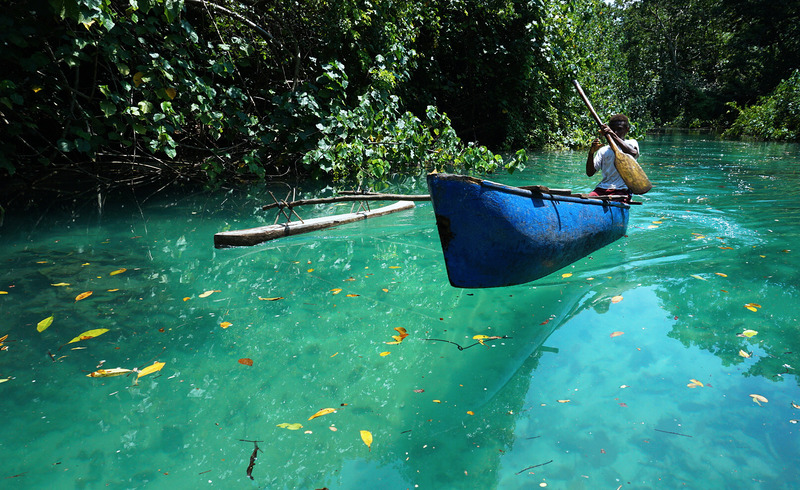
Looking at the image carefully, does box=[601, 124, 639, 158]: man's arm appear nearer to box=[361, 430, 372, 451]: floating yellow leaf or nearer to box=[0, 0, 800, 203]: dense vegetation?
box=[0, 0, 800, 203]: dense vegetation

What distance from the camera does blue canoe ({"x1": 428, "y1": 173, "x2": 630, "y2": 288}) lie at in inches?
142

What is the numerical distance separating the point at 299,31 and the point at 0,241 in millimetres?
6218

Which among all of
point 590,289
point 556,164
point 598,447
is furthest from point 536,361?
point 556,164

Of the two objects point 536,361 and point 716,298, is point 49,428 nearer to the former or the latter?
point 536,361

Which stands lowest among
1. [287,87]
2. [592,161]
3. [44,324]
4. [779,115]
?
[44,324]

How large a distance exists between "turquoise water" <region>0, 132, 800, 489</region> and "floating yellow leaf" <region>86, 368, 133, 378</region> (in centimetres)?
6

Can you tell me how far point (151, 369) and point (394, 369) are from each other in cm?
156

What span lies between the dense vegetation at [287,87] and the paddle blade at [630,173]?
1.32 m

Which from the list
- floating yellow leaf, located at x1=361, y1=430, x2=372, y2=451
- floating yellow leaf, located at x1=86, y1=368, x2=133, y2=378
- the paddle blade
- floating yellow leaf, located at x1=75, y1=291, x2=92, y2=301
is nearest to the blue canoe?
the paddle blade

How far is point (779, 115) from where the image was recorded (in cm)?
2195

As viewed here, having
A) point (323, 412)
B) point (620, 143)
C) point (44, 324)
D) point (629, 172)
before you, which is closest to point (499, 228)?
point (323, 412)

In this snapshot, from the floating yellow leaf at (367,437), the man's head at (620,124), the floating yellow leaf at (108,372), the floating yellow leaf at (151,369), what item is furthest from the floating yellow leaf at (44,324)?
the man's head at (620,124)

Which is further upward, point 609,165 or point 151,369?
point 609,165

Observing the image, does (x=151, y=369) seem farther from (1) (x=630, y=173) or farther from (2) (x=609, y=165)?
(2) (x=609, y=165)
